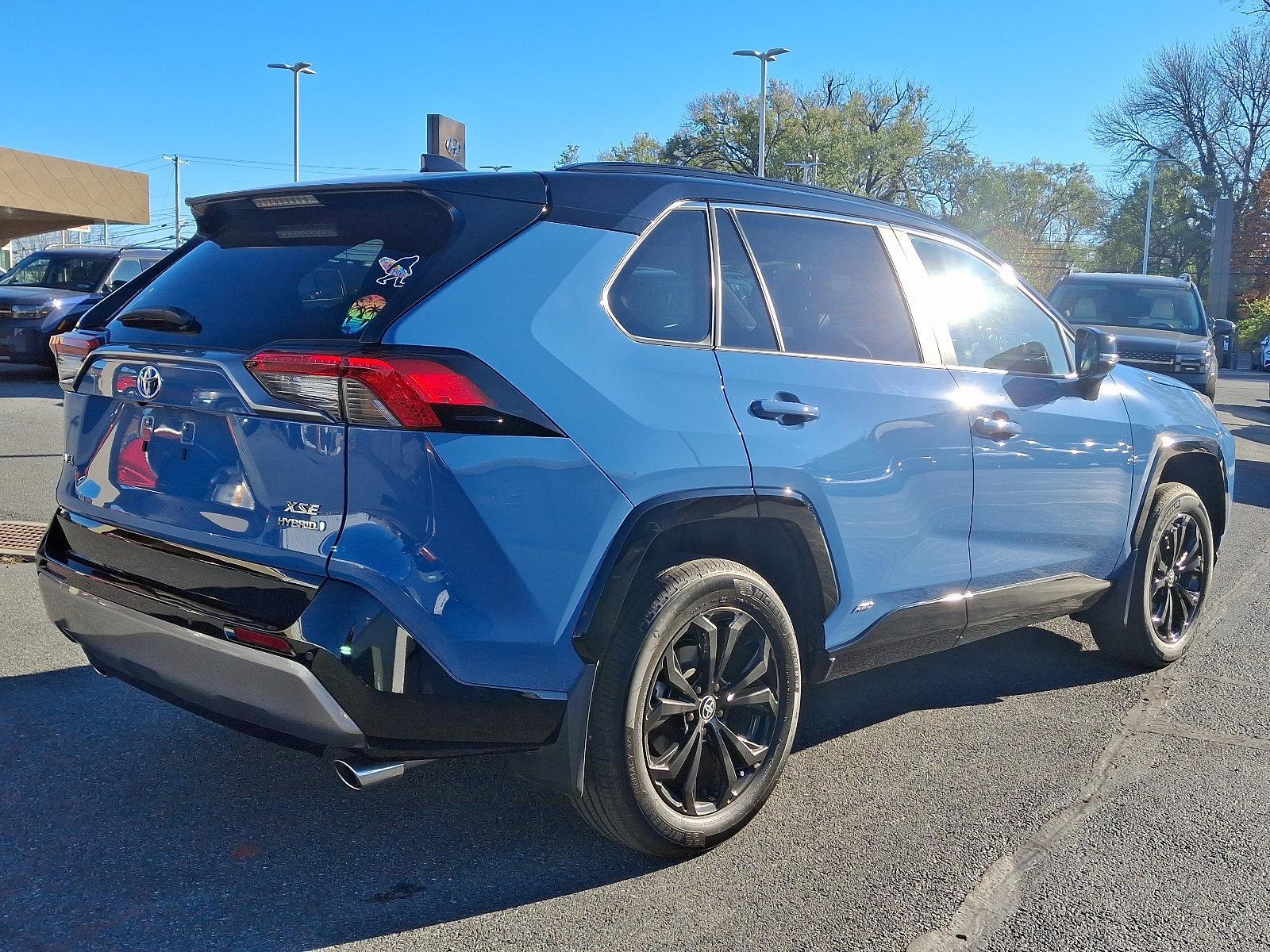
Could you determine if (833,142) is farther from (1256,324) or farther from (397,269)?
(397,269)

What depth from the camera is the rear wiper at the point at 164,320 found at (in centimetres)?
301

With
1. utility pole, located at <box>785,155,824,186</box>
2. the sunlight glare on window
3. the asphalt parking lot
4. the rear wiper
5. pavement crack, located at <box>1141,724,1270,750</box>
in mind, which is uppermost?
utility pole, located at <box>785,155,824,186</box>

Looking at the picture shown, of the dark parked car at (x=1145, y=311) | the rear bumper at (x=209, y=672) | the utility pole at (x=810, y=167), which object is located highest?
the utility pole at (x=810, y=167)

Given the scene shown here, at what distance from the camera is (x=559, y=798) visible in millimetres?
3561

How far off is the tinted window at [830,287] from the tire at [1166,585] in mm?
1758

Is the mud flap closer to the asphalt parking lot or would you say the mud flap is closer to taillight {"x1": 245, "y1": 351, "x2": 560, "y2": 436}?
the asphalt parking lot

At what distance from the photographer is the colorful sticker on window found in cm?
267

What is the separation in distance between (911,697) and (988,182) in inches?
2567

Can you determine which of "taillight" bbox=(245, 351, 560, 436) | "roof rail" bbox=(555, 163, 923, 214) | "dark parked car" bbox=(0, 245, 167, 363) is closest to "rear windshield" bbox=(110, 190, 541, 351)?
"taillight" bbox=(245, 351, 560, 436)

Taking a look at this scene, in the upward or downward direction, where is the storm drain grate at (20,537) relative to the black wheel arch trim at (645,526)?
downward

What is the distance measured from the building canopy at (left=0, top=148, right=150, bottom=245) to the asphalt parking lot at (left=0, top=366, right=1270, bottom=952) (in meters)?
44.8

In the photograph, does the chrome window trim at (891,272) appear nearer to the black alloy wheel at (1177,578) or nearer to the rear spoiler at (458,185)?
the rear spoiler at (458,185)

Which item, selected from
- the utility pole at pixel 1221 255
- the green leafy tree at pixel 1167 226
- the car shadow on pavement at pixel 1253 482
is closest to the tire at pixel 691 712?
the car shadow on pavement at pixel 1253 482

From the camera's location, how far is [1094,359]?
4480 millimetres
